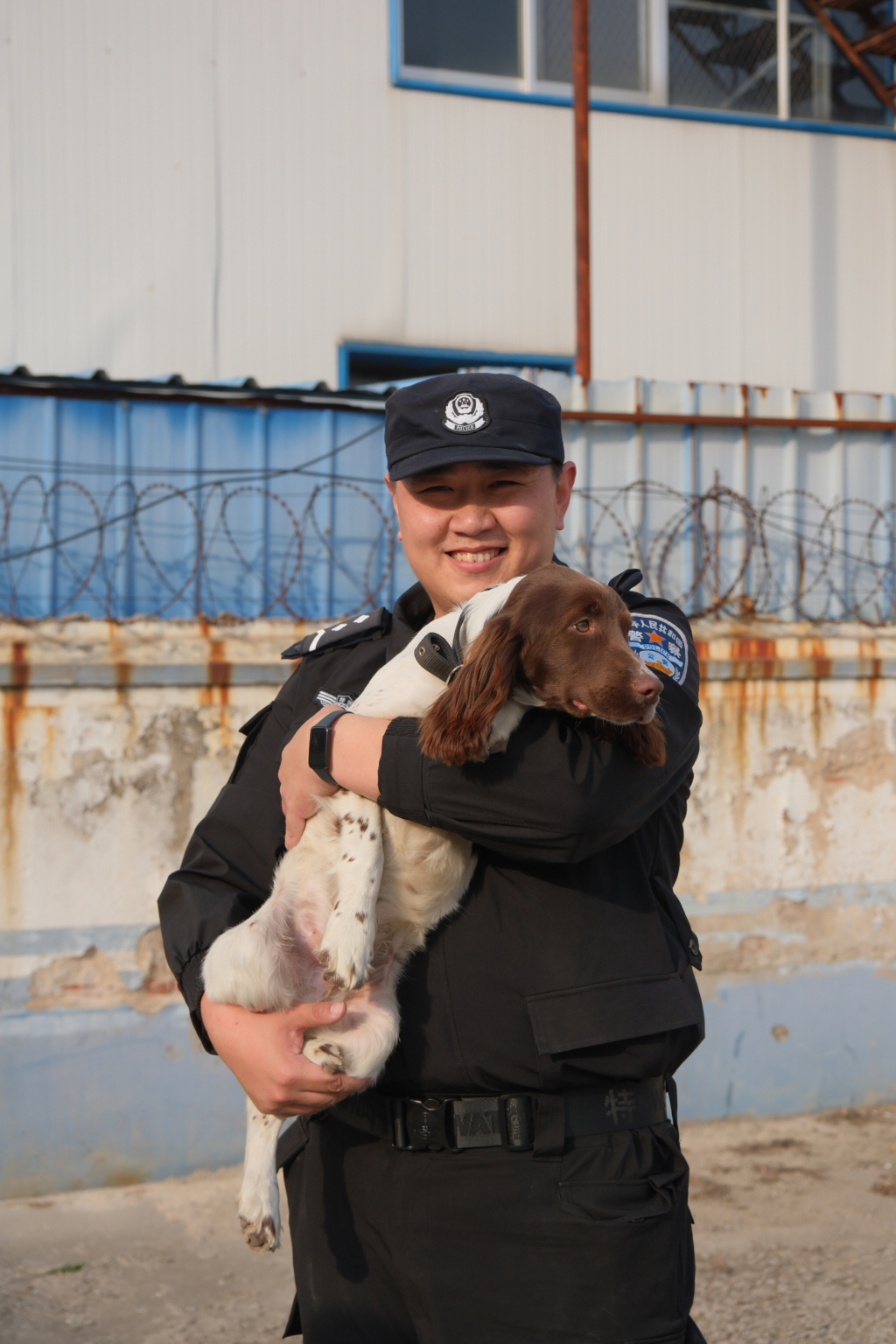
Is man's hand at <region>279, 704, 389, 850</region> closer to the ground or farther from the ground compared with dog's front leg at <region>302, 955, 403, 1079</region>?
farther from the ground

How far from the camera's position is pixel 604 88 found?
9203 mm

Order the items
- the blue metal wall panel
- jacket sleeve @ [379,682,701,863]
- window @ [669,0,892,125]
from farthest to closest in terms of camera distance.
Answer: window @ [669,0,892,125], the blue metal wall panel, jacket sleeve @ [379,682,701,863]

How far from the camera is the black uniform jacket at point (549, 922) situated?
185 cm

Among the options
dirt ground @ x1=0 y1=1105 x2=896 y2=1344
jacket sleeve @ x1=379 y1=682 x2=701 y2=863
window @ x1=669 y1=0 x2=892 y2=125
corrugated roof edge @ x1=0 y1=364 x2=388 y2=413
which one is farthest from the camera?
window @ x1=669 y1=0 x2=892 y2=125

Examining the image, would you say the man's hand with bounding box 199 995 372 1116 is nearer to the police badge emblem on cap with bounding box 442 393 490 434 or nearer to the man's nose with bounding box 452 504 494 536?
the man's nose with bounding box 452 504 494 536

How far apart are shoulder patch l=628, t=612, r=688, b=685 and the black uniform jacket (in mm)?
19

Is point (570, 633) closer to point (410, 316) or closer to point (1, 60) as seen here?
point (410, 316)

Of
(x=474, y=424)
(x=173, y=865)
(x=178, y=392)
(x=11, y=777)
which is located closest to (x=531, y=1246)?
(x=474, y=424)

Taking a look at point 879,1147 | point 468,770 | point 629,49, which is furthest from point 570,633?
point 629,49

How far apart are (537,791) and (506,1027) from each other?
0.45m

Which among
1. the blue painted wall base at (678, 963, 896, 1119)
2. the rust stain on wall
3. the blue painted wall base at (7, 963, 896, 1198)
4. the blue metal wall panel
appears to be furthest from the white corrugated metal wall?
the blue painted wall base at (678, 963, 896, 1119)

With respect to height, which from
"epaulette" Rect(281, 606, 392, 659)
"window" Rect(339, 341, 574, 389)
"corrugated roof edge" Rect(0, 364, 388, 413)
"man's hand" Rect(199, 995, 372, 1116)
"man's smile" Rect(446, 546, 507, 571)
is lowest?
"man's hand" Rect(199, 995, 372, 1116)

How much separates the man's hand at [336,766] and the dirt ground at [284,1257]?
2916 millimetres

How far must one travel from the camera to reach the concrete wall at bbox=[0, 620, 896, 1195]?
504cm
